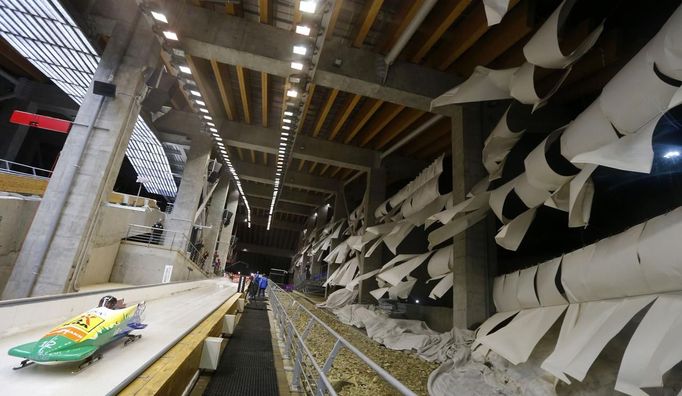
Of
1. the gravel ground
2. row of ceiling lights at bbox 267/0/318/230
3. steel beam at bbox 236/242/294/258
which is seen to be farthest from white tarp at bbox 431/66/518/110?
steel beam at bbox 236/242/294/258

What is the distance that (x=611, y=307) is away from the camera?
2.79m

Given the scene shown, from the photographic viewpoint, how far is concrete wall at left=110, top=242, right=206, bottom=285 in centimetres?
1081

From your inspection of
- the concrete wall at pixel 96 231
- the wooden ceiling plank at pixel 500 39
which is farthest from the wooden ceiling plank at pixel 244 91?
the wooden ceiling plank at pixel 500 39

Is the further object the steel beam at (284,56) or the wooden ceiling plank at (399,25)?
the steel beam at (284,56)

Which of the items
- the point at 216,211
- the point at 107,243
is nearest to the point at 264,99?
the point at 107,243

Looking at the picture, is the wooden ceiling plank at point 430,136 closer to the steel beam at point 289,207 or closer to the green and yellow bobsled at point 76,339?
the green and yellow bobsled at point 76,339

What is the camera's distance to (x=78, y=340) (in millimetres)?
2377

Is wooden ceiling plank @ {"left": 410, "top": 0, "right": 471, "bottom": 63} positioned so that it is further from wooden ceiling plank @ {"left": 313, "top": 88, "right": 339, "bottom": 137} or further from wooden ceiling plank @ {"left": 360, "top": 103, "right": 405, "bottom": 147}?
wooden ceiling plank @ {"left": 313, "top": 88, "right": 339, "bottom": 137}

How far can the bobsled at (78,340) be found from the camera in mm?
2197

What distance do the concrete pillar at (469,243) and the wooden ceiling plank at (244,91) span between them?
4.71 metres

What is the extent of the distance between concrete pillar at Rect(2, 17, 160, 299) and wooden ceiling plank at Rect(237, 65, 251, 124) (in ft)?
6.09

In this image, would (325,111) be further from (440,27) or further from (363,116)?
(440,27)

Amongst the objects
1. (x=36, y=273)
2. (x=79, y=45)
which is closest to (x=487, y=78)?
(x=36, y=273)

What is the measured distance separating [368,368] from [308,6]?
4.91m
